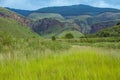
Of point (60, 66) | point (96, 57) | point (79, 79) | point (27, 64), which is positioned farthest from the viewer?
point (96, 57)

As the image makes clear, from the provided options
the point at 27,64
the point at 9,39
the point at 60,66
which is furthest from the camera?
the point at 9,39

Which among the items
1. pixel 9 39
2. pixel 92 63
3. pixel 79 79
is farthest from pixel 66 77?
pixel 9 39

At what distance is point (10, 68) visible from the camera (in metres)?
5.91

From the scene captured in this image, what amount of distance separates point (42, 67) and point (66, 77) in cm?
93

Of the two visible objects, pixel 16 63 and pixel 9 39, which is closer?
pixel 16 63

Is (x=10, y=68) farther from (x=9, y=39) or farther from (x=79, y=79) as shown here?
(x=9, y=39)

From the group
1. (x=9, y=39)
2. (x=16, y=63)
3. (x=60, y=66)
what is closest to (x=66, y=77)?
(x=60, y=66)

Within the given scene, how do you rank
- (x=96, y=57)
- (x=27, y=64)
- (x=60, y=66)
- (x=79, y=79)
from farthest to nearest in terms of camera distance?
1. (x=96, y=57)
2. (x=27, y=64)
3. (x=60, y=66)
4. (x=79, y=79)

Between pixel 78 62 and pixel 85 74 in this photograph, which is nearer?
pixel 85 74

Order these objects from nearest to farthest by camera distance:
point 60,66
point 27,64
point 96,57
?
point 60,66 < point 27,64 < point 96,57

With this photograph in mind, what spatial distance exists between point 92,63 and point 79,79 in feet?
Result: 4.41

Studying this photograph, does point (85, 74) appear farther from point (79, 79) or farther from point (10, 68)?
point (10, 68)

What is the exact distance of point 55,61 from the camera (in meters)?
6.38

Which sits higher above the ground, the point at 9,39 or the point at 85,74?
the point at 85,74
